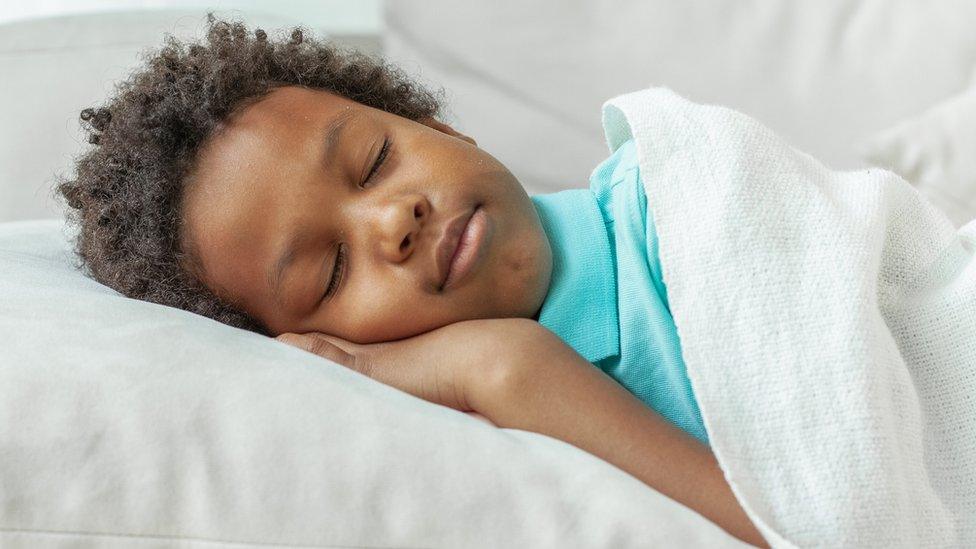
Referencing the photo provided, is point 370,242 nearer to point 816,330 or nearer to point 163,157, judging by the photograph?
point 163,157

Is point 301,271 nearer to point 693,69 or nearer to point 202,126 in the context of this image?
point 202,126

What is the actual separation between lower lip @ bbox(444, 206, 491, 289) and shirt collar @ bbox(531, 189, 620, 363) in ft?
Result: 0.30

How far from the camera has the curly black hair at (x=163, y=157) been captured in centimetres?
102

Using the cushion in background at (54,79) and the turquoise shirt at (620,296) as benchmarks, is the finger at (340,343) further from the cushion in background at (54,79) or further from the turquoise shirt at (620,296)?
the cushion in background at (54,79)

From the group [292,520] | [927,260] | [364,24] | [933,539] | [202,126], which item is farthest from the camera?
[364,24]

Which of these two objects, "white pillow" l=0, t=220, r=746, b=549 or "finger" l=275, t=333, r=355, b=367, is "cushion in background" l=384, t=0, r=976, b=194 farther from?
"white pillow" l=0, t=220, r=746, b=549

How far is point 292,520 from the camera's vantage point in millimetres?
633

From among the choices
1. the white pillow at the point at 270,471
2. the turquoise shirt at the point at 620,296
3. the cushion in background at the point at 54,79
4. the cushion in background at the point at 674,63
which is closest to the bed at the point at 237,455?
the white pillow at the point at 270,471

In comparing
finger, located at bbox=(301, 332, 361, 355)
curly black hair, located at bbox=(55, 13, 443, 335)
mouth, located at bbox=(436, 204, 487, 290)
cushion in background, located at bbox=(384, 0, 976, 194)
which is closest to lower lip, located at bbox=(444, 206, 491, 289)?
mouth, located at bbox=(436, 204, 487, 290)

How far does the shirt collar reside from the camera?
3.10 ft

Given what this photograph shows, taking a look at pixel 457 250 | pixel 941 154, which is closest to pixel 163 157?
pixel 457 250

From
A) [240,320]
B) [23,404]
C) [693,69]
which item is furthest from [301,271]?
[693,69]

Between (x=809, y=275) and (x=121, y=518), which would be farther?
(x=809, y=275)

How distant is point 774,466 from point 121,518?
44 cm
